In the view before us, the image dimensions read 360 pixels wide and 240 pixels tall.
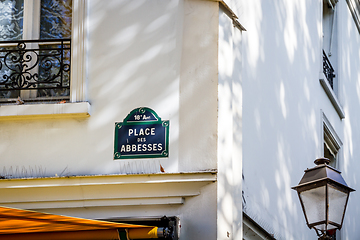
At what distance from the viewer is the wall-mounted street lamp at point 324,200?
19.7ft

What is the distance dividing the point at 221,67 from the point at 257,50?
1.44 m

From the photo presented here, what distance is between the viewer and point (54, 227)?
18.6 ft

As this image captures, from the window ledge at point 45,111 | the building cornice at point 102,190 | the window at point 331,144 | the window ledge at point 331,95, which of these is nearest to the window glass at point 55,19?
the window ledge at point 45,111

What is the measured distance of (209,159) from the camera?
656 cm

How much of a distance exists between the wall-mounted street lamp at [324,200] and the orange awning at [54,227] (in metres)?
1.51

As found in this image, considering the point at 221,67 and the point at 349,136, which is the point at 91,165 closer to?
the point at 221,67

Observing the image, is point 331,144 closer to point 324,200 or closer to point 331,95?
point 331,95

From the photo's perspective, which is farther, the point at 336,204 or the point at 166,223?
the point at 166,223

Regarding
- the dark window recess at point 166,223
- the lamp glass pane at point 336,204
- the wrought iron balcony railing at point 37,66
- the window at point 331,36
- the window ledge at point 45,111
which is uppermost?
the window at point 331,36

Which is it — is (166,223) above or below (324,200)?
below

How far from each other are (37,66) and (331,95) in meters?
6.04

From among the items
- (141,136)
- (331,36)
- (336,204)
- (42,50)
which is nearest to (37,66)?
(42,50)

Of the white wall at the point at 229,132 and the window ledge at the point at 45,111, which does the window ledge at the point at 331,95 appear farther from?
the window ledge at the point at 45,111

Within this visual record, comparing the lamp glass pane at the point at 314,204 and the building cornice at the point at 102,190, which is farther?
the building cornice at the point at 102,190
